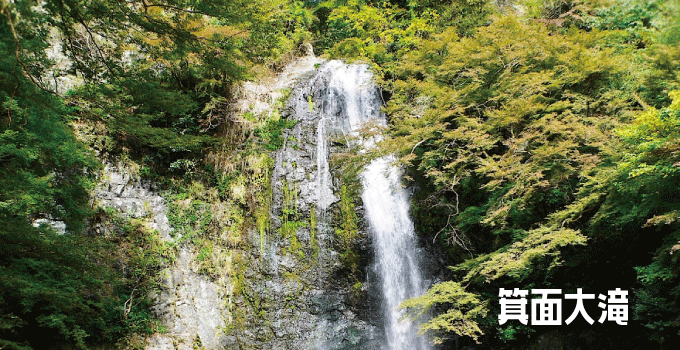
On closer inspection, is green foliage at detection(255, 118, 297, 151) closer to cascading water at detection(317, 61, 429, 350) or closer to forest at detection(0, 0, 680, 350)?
forest at detection(0, 0, 680, 350)

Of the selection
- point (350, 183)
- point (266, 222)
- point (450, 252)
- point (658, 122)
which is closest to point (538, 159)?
point (658, 122)

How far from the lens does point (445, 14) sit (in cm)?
1089

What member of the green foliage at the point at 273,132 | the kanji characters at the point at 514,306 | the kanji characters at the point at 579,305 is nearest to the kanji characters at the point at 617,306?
the kanji characters at the point at 579,305

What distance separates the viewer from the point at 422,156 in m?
7.27

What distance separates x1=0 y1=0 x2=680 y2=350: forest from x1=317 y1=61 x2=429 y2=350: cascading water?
43 centimetres

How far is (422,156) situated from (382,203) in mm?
1954

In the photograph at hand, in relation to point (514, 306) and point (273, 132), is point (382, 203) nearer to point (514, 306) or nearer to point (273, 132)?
point (273, 132)

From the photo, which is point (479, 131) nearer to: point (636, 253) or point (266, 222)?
point (636, 253)

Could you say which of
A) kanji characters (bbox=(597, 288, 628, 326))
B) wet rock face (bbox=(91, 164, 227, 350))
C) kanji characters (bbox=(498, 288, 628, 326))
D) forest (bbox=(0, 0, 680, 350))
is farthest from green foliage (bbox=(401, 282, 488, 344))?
wet rock face (bbox=(91, 164, 227, 350))

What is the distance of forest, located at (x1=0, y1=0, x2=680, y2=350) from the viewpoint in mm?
4051

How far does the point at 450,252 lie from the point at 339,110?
4767 millimetres

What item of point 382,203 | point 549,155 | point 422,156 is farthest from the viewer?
point 382,203

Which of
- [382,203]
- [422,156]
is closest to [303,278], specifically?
[382,203]

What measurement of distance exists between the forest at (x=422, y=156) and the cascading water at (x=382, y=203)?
0.43m
